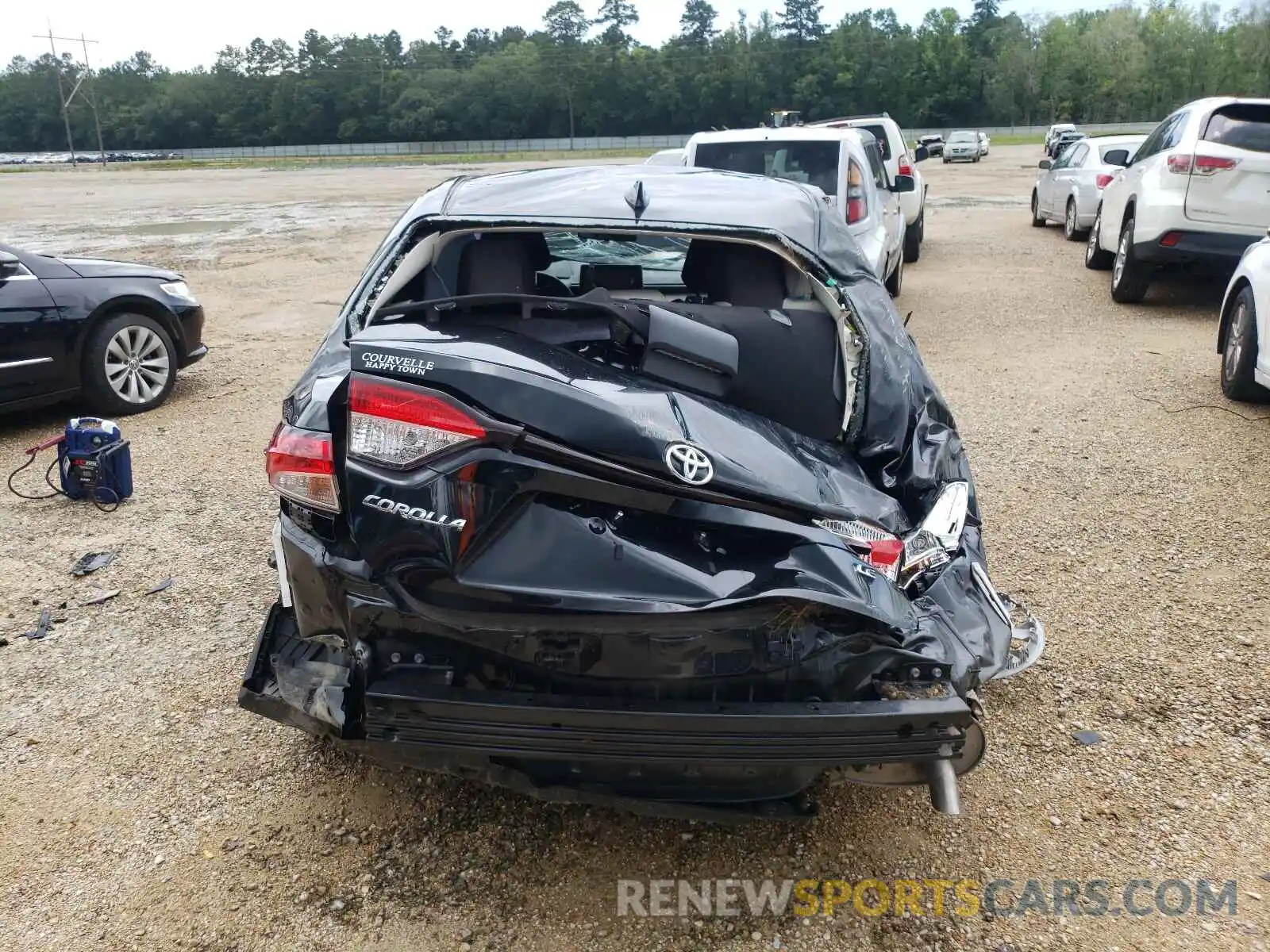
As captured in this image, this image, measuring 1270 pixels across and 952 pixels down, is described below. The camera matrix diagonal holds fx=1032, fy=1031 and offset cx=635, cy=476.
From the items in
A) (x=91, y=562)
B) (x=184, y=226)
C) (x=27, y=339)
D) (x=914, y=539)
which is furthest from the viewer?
(x=184, y=226)

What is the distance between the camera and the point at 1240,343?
6621 millimetres

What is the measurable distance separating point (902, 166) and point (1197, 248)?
3770mm

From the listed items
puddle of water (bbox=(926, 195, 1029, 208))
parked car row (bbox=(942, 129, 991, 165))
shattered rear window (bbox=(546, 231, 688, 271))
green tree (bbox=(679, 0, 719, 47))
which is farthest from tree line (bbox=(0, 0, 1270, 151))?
shattered rear window (bbox=(546, 231, 688, 271))

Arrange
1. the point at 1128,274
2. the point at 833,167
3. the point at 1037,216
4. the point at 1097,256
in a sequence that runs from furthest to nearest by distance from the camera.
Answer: the point at 1037,216, the point at 1097,256, the point at 1128,274, the point at 833,167

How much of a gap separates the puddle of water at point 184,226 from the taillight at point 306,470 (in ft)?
59.1

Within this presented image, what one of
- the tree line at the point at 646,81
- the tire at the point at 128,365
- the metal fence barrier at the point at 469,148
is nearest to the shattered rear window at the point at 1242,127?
the tire at the point at 128,365

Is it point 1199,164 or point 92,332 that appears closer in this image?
point 92,332

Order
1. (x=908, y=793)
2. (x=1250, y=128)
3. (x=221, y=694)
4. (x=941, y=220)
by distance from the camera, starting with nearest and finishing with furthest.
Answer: (x=908, y=793) < (x=221, y=694) < (x=1250, y=128) < (x=941, y=220)

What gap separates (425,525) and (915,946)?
150 centimetres

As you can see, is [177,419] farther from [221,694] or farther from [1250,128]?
[1250,128]

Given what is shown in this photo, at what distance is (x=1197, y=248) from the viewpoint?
898cm

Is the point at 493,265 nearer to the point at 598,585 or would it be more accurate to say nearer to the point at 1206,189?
the point at 598,585

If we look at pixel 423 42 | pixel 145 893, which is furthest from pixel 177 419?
pixel 423 42

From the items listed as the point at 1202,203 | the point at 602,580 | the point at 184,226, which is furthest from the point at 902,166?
the point at 184,226
